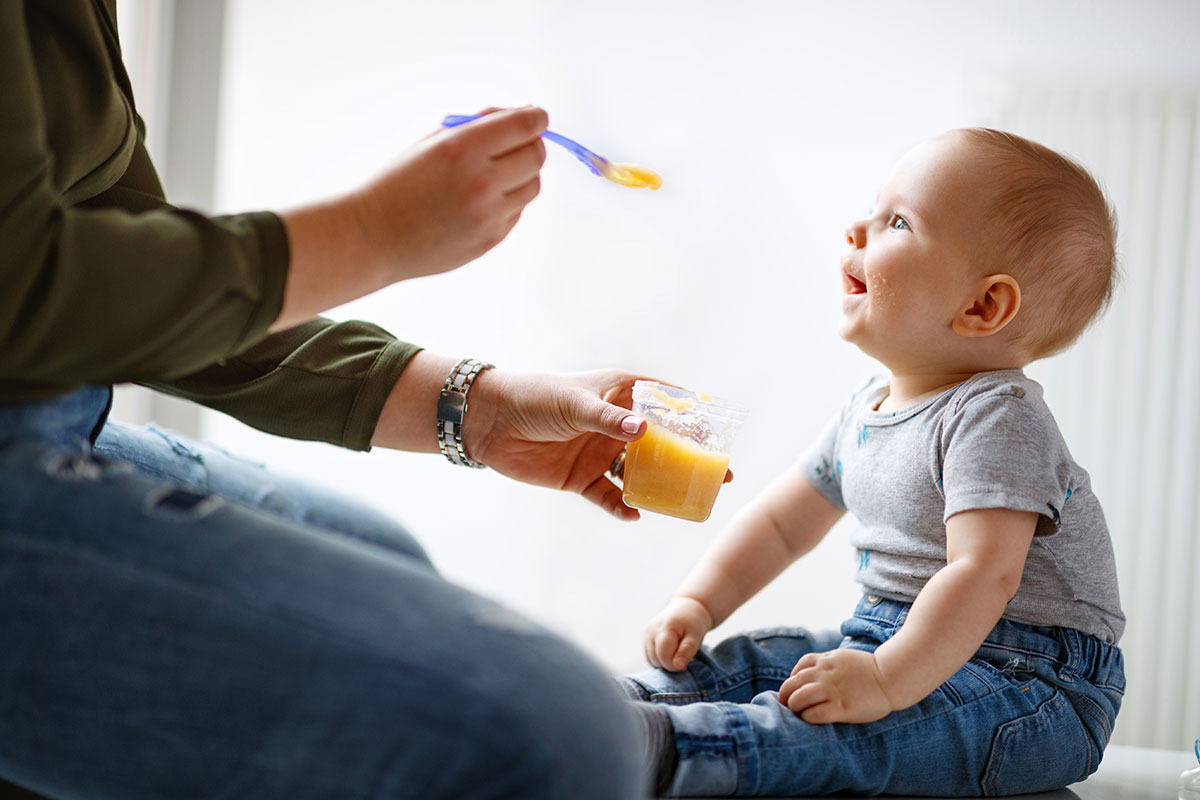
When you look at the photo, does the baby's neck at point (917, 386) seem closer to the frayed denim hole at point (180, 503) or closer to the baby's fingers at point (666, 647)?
the baby's fingers at point (666, 647)

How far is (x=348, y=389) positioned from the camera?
4.00ft

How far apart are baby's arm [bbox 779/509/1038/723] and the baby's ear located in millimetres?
314

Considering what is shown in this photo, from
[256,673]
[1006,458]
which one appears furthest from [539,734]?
[1006,458]

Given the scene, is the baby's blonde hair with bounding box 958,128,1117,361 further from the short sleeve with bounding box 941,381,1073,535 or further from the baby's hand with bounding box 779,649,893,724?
the baby's hand with bounding box 779,649,893,724

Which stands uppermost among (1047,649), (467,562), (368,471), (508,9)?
(508,9)

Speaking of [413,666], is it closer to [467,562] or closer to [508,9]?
[467,562]

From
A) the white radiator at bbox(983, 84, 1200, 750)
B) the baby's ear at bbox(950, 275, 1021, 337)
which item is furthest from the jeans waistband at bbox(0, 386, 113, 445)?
the white radiator at bbox(983, 84, 1200, 750)

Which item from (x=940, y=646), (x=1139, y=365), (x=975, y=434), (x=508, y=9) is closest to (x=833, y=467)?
(x=975, y=434)

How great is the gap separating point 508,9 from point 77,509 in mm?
2407

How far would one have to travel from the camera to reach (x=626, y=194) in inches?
107

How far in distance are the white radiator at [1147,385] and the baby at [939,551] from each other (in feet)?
4.15

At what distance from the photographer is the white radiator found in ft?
8.04

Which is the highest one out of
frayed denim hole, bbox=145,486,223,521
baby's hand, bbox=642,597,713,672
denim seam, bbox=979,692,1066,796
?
frayed denim hole, bbox=145,486,223,521

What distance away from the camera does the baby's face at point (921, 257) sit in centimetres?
131
